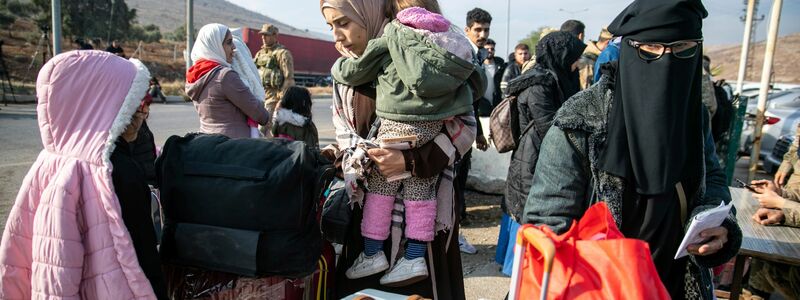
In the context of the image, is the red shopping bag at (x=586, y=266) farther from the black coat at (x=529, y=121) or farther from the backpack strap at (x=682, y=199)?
the black coat at (x=529, y=121)

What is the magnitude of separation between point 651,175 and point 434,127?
815 millimetres

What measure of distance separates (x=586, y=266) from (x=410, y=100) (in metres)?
0.90

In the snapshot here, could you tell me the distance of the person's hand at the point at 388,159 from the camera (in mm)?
1988

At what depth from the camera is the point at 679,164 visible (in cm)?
169

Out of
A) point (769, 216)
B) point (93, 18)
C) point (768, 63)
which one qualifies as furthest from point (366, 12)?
point (93, 18)

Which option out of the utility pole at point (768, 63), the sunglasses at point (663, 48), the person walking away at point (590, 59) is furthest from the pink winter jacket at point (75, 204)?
the utility pole at point (768, 63)

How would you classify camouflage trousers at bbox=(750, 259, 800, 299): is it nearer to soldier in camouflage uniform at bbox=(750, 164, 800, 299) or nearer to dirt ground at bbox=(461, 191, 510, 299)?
soldier in camouflage uniform at bbox=(750, 164, 800, 299)

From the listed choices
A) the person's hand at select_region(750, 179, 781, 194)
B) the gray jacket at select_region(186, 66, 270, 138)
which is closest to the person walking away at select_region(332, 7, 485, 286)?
the gray jacket at select_region(186, 66, 270, 138)

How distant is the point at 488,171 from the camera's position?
6766mm

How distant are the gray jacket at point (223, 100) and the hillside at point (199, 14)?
88378 mm

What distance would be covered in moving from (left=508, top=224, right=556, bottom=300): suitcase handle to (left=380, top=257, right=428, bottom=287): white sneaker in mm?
616

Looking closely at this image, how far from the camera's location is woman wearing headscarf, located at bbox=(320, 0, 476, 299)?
206cm

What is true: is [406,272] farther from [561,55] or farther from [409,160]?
[561,55]

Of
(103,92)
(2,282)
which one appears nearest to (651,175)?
(103,92)
